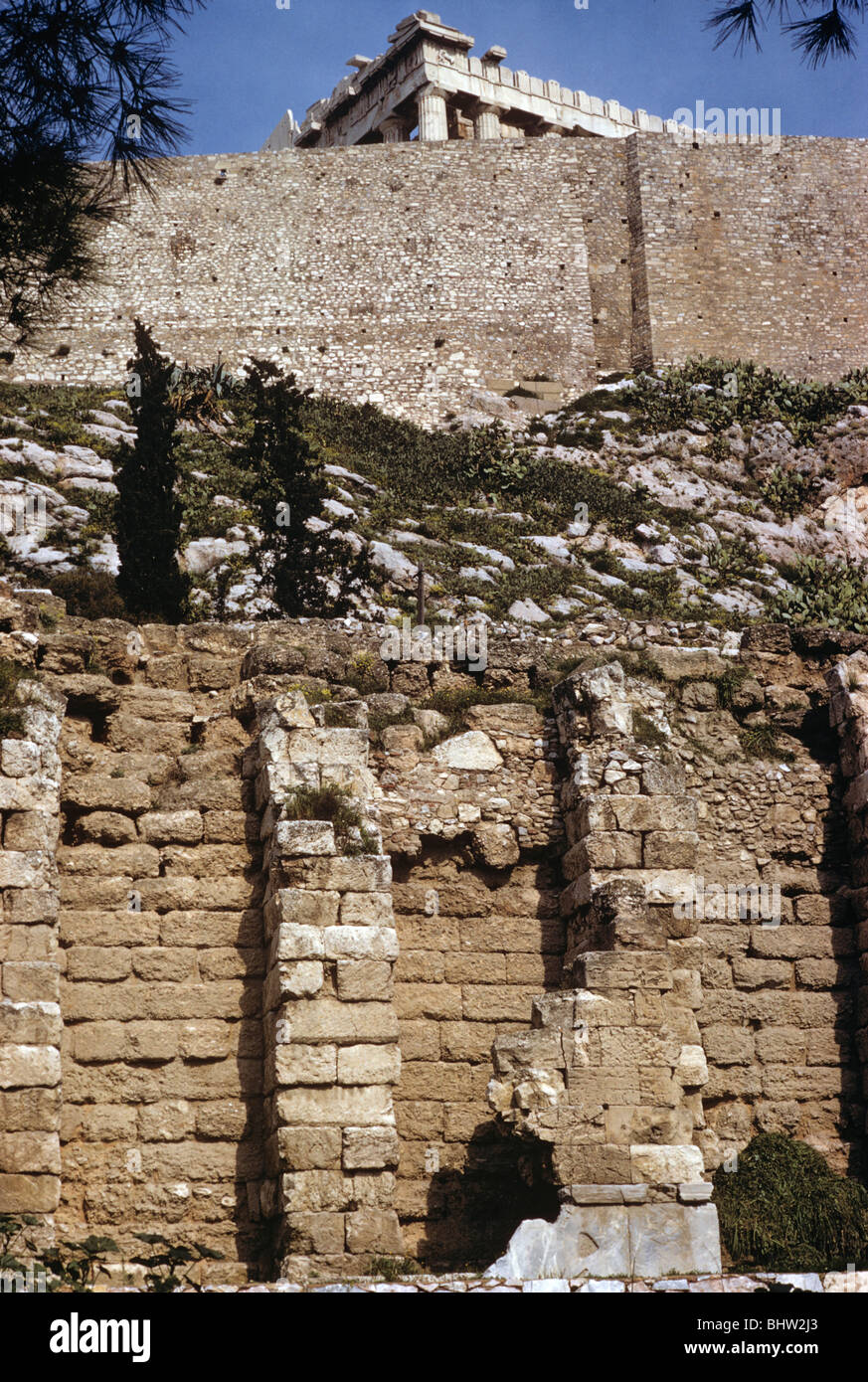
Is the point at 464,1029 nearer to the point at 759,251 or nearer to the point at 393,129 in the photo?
the point at 759,251

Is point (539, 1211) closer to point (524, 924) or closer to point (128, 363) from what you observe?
point (524, 924)

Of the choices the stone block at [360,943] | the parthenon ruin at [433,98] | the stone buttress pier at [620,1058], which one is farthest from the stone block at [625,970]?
the parthenon ruin at [433,98]

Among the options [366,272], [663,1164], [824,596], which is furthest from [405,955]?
[366,272]

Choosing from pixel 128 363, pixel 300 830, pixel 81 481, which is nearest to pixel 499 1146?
pixel 300 830

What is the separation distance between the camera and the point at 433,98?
51656 millimetres

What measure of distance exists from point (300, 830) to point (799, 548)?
2418cm

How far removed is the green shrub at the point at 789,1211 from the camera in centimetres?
1057

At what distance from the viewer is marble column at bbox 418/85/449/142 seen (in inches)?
2016

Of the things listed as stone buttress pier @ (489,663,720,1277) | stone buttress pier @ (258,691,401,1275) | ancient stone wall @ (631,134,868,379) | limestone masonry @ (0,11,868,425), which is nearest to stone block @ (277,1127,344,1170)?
stone buttress pier @ (258,691,401,1275)

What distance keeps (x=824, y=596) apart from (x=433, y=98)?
2746 centimetres

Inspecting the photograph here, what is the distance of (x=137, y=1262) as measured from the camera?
9.73 metres

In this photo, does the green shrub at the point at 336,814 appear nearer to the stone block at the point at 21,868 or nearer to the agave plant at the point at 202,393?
the stone block at the point at 21,868

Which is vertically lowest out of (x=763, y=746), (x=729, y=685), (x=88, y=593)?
(x=763, y=746)

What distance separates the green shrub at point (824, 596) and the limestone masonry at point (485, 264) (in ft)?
32.1
